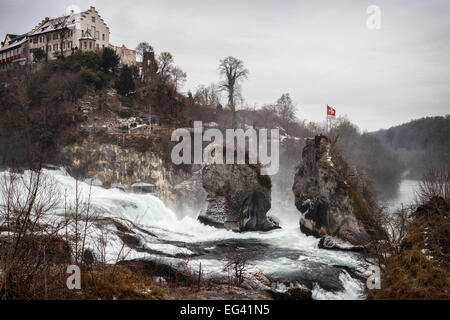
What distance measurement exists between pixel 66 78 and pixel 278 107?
1897 inches

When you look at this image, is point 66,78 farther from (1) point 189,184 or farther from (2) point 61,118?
(1) point 189,184

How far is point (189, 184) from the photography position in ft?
126

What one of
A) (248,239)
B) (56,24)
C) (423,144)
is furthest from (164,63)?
(423,144)

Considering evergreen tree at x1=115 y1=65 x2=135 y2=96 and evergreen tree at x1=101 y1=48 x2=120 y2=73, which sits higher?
evergreen tree at x1=101 y1=48 x2=120 y2=73

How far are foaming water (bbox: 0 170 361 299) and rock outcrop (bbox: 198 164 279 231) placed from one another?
0.93 metres

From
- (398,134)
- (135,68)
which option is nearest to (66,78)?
(135,68)

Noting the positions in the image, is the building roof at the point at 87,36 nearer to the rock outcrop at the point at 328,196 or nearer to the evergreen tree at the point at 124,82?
the evergreen tree at the point at 124,82

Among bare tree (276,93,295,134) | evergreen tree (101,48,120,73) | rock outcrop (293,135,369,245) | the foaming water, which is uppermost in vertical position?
evergreen tree (101,48,120,73)

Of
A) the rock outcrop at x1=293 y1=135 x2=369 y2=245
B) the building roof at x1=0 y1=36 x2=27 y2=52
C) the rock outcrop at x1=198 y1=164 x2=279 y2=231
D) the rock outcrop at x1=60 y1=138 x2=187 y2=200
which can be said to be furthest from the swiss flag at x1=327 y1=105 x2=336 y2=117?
the building roof at x1=0 y1=36 x2=27 y2=52

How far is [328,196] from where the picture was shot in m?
23.3

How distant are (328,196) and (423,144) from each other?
244ft

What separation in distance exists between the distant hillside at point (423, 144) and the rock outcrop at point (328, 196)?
44000 mm

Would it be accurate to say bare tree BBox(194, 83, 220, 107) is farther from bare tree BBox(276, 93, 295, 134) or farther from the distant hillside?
the distant hillside

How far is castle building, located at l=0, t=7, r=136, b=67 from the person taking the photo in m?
53.0
